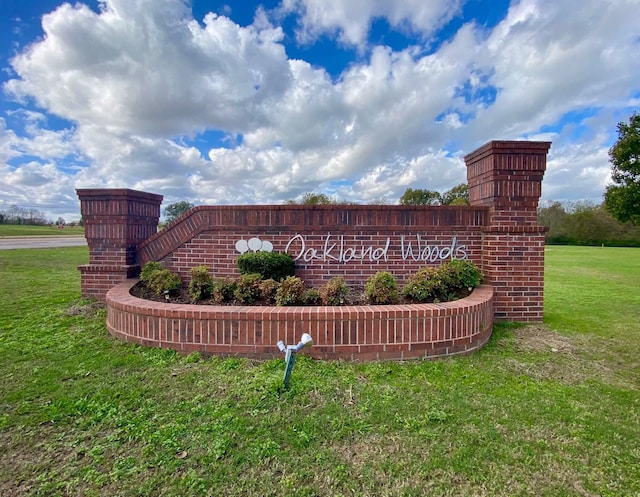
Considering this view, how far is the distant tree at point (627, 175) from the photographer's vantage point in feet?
59.8

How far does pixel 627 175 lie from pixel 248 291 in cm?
2219

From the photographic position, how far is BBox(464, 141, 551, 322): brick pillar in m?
5.07

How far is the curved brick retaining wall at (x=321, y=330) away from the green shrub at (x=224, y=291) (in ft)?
1.76

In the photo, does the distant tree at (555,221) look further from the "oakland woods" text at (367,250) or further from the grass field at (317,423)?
the grass field at (317,423)

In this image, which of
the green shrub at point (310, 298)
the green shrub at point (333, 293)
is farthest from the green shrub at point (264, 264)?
the green shrub at point (333, 293)

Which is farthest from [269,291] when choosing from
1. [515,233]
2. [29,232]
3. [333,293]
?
[29,232]

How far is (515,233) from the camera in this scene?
5.15 metres

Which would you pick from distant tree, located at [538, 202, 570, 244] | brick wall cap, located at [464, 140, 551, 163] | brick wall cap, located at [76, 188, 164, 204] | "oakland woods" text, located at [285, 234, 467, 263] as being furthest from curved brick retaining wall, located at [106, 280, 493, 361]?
distant tree, located at [538, 202, 570, 244]

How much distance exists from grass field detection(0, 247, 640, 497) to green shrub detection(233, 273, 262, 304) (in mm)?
Result: 955

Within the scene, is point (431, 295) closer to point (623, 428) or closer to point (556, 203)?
point (623, 428)

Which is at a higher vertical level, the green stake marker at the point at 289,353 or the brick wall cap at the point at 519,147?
the brick wall cap at the point at 519,147

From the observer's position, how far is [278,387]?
299 cm

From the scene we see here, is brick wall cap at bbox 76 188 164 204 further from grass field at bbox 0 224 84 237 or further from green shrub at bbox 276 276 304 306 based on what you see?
grass field at bbox 0 224 84 237

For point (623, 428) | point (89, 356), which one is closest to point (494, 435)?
point (623, 428)
